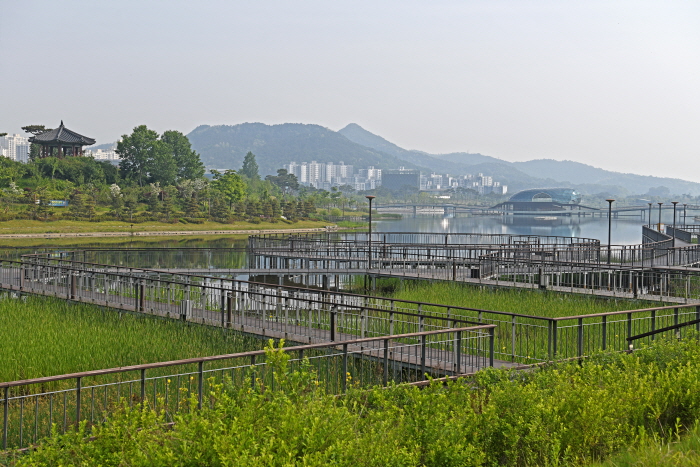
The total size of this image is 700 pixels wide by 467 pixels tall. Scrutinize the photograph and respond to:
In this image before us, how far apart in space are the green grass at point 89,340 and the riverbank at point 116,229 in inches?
2370

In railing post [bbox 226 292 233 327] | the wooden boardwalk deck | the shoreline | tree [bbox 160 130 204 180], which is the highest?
tree [bbox 160 130 204 180]

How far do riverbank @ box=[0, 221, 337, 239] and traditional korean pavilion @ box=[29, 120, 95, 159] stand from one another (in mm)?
38387

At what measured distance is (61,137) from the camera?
403 ft

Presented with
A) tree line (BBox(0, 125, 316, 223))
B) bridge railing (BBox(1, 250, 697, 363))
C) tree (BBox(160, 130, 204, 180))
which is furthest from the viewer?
tree (BBox(160, 130, 204, 180))

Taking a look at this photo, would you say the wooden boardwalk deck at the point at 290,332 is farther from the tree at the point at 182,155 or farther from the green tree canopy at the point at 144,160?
the tree at the point at 182,155

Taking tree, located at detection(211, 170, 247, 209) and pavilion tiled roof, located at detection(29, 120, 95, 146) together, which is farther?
pavilion tiled roof, located at detection(29, 120, 95, 146)

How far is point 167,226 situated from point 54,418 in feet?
278

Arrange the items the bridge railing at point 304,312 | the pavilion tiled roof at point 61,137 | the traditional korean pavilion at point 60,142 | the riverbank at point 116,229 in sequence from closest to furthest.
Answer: the bridge railing at point 304,312, the riverbank at point 116,229, the traditional korean pavilion at point 60,142, the pavilion tiled roof at point 61,137

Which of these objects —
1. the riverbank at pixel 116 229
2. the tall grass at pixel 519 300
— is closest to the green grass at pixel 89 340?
the tall grass at pixel 519 300

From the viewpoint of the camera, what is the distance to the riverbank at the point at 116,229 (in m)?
77.9

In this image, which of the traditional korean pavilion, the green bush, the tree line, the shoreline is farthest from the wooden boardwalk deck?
the traditional korean pavilion

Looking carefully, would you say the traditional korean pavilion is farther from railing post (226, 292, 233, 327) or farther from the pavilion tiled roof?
railing post (226, 292, 233, 327)

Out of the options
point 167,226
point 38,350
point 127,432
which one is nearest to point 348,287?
point 38,350

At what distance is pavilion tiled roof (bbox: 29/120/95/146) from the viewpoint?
400 feet
